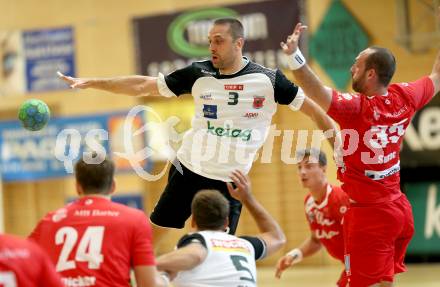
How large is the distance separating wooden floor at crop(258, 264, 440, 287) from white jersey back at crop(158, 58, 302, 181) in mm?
6966

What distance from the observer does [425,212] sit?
54.9ft

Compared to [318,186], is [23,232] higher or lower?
lower

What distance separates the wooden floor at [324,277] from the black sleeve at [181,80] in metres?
7.28

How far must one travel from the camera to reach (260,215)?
252 inches

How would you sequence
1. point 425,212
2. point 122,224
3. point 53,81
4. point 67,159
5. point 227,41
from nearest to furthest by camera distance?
point 122,224, point 227,41, point 425,212, point 67,159, point 53,81

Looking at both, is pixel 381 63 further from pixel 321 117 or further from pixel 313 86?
pixel 321 117

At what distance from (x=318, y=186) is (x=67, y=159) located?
1138 cm

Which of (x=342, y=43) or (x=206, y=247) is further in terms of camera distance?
(x=342, y=43)

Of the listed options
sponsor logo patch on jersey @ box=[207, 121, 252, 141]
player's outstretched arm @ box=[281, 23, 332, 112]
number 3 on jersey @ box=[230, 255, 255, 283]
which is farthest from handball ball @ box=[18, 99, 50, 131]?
number 3 on jersey @ box=[230, 255, 255, 283]

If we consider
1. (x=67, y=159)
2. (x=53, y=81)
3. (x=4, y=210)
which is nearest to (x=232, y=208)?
(x=67, y=159)

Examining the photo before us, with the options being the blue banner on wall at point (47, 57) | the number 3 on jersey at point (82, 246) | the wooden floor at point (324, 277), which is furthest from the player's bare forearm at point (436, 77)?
the blue banner on wall at point (47, 57)

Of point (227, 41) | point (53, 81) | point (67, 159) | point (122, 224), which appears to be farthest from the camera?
point (53, 81)

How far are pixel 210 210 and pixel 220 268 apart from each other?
45 cm

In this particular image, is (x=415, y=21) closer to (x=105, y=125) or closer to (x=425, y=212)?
(x=425, y=212)
